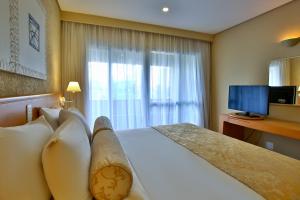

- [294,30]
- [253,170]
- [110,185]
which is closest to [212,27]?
[294,30]

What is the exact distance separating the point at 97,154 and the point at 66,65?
283 centimetres

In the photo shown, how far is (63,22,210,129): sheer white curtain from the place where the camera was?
3516mm

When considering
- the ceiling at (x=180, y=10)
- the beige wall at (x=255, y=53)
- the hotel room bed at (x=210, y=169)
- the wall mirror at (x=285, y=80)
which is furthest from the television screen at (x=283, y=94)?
the hotel room bed at (x=210, y=169)

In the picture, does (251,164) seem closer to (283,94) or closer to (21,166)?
(21,166)

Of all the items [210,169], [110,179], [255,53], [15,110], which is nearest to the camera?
[110,179]

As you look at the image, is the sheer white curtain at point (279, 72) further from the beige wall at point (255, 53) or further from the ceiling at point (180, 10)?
the ceiling at point (180, 10)

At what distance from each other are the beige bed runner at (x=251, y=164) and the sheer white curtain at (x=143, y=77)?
1.83 meters

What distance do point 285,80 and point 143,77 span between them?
2.56m

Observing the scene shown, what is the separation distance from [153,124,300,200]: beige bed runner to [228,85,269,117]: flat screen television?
4.82 ft

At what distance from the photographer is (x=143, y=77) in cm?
385

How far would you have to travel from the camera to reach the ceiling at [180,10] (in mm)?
2875

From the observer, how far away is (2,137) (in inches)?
26.7

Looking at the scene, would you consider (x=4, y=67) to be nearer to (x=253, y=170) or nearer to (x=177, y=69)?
(x=253, y=170)

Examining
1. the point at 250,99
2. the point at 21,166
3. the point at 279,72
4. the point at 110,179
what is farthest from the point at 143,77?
the point at 21,166
